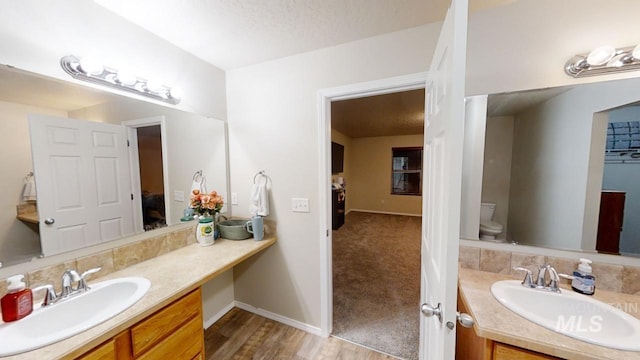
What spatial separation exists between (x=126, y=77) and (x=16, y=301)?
1.20m

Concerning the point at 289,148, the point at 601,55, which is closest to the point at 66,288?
the point at 289,148

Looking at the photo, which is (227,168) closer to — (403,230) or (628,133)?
(628,133)

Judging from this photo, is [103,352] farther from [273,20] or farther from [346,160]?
[346,160]

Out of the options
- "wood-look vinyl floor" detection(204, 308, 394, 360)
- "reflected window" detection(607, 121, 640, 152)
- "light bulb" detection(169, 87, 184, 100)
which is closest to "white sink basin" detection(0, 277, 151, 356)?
"wood-look vinyl floor" detection(204, 308, 394, 360)

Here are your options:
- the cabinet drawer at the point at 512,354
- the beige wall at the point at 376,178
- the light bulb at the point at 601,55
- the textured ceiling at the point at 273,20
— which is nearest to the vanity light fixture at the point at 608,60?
the light bulb at the point at 601,55

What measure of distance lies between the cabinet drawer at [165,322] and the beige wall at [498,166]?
5.84 feet

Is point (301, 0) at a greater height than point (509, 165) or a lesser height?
greater

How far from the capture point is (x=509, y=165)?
4.28ft

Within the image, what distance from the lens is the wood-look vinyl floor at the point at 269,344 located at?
1673 millimetres

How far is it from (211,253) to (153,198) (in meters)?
0.56

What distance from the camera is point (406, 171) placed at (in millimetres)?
6348

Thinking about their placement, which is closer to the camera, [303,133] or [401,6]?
[401,6]

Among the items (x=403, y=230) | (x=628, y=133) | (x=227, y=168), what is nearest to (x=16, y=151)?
(x=227, y=168)

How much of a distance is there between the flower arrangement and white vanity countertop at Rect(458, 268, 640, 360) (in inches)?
69.1
